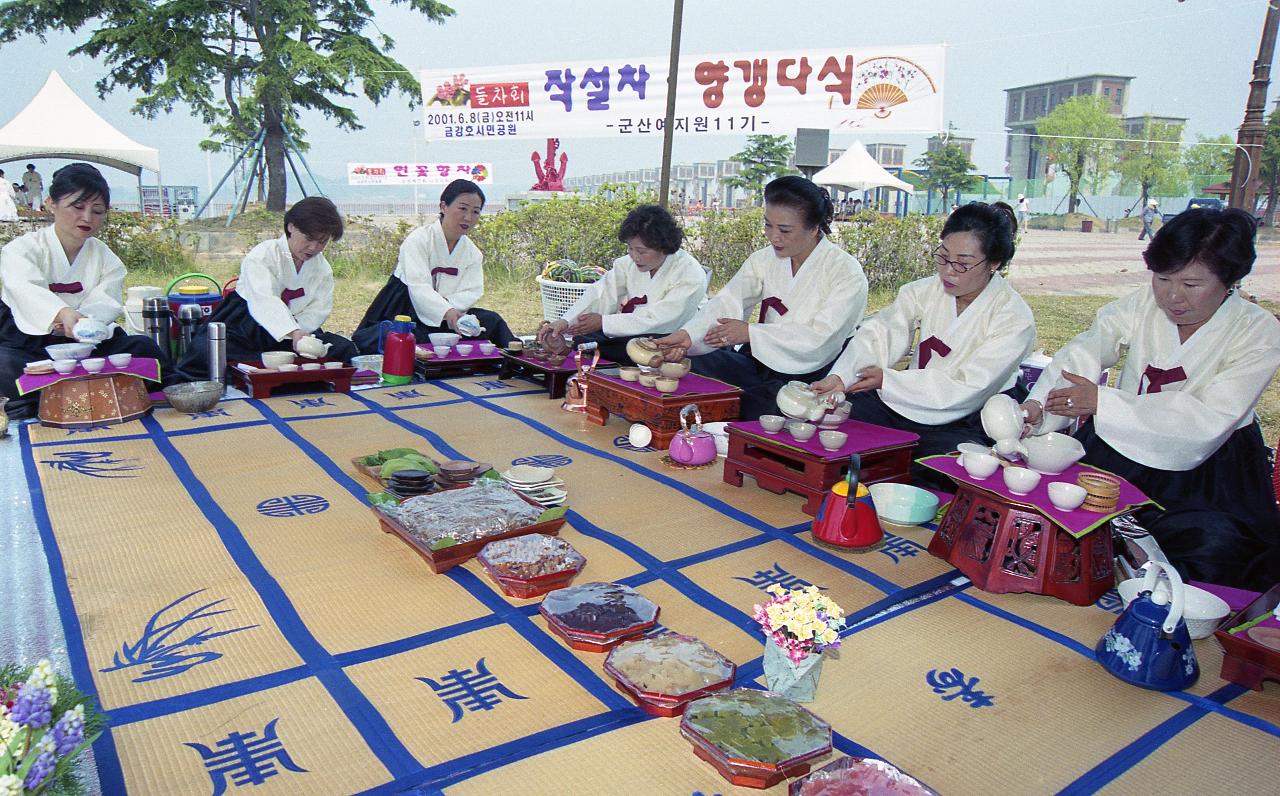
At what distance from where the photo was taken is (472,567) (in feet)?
9.33

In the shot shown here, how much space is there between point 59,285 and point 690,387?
3564mm

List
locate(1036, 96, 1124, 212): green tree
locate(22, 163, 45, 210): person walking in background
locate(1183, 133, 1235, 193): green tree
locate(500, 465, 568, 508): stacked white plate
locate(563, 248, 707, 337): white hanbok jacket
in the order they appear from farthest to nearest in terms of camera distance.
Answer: locate(22, 163, 45, 210): person walking in background
locate(1036, 96, 1124, 212): green tree
locate(1183, 133, 1235, 193): green tree
locate(563, 248, 707, 337): white hanbok jacket
locate(500, 465, 568, 508): stacked white plate

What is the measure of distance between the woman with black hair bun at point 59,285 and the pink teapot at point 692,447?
314 cm

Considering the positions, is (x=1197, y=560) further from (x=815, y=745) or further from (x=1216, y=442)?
(x=815, y=745)

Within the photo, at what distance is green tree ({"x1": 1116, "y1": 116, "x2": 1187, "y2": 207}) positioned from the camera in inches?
368

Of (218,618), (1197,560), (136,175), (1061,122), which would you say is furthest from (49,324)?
(1061,122)

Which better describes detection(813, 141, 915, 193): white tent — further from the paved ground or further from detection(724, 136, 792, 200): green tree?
detection(724, 136, 792, 200): green tree

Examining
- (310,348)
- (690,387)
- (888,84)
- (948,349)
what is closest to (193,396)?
(310,348)

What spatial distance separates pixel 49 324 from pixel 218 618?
3.00 m

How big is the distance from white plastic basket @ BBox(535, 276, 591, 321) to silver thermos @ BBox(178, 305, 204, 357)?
253cm

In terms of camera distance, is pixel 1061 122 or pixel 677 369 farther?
pixel 1061 122

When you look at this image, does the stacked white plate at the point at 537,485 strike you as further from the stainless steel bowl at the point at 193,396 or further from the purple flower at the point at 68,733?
the stainless steel bowl at the point at 193,396

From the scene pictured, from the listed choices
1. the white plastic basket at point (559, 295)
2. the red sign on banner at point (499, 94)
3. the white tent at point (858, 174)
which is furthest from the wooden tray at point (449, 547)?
the white tent at point (858, 174)

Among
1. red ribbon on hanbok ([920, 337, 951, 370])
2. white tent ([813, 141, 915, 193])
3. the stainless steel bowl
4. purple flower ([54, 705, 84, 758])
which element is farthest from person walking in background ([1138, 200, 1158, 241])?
purple flower ([54, 705, 84, 758])
